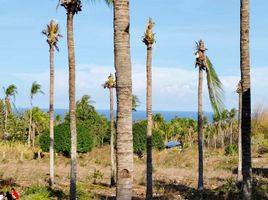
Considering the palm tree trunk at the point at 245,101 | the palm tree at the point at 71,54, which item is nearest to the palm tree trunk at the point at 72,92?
the palm tree at the point at 71,54

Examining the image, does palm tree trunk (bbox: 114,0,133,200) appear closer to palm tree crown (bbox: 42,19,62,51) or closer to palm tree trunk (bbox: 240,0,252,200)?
palm tree trunk (bbox: 240,0,252,200)

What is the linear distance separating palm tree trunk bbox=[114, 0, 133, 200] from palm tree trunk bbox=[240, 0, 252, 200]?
4.01m

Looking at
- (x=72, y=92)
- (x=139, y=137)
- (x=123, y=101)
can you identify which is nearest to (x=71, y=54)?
(x=72, y=92)

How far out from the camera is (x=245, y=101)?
11.1m

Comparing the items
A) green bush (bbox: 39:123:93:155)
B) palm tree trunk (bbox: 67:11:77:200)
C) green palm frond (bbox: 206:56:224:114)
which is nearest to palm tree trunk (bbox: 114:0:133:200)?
green palm frond (bbox: 206:56:224:114)

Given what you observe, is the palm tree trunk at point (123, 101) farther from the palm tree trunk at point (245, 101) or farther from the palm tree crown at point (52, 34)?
the palm tree crown at point (52, 34)

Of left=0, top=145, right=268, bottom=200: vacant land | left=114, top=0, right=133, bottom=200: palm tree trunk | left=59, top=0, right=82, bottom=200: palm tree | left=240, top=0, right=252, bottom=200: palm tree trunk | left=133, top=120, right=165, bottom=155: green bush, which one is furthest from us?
left=133, top=120, right=165, bottom=155: green bush

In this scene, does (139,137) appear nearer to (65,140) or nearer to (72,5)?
(65,140)

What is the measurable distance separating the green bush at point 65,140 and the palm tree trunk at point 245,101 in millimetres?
34580

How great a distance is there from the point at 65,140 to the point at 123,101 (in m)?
37.9

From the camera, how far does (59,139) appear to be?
45219 mm

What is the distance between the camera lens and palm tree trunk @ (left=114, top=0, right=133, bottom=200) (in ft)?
24.9

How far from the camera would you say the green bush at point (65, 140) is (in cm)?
4491

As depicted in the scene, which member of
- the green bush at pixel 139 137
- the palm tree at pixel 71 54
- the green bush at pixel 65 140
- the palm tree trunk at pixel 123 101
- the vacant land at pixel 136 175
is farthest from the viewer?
the green bush at pixel 139 137
